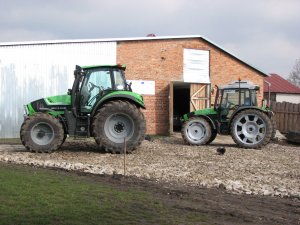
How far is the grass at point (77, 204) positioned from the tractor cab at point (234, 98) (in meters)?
8.86

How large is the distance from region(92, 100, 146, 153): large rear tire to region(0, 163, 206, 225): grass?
425 centimetres

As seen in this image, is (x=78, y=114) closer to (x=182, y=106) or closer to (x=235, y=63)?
(x=235, y=63)

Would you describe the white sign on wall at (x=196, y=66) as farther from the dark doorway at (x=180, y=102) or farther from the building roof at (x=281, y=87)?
the building roof at (x=281, y=87)

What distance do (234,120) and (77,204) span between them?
10.2 metres

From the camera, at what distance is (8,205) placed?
7066 millimetres

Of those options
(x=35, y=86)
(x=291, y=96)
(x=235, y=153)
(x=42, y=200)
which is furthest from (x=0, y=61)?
(x=291, y=96)

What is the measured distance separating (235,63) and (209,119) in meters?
8.64

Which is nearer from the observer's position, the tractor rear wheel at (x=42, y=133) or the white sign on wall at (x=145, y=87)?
the tractor rear wheel at (x=42, y=133)

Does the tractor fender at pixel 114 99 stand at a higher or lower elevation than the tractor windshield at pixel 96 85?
lower

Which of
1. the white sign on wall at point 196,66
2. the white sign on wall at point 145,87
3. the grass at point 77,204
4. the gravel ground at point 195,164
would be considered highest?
the white sign on wall at point 196,66

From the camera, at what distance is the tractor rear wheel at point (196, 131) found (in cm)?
1725

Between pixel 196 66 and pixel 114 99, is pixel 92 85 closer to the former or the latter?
pixel 114 99

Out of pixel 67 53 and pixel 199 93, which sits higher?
pixel 67 53

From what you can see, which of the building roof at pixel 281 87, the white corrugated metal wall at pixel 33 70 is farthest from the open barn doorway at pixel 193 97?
the building roof at pixel 281 87
